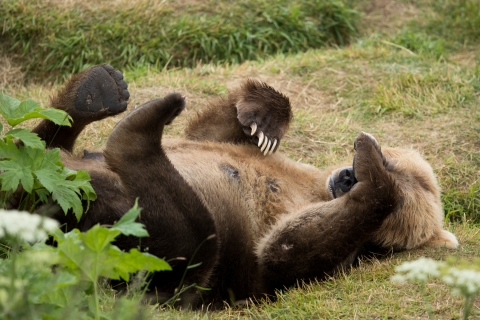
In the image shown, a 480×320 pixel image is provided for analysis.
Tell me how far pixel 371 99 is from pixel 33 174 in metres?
5.23

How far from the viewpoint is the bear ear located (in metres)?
5.21

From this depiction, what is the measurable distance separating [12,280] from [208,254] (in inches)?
70.3

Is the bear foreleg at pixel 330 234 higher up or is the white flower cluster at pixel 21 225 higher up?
the white flower cluster at pixel 21 225

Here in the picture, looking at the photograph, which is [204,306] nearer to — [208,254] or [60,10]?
[208,254]

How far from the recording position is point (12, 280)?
2.56m

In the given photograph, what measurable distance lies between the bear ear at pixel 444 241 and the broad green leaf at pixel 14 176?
9.62ft

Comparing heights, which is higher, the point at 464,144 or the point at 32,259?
the point at 32,259

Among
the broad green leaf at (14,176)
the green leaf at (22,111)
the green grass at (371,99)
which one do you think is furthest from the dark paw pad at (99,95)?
the green grass at (371,99)

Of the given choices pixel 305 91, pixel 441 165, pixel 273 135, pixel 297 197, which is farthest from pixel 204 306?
pixel 305 91

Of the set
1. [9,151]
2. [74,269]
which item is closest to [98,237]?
[74,269]

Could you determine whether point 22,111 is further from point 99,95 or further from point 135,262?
point 135,262

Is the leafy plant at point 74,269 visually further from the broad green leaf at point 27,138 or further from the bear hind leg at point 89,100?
the bear hind leg at point 89,100

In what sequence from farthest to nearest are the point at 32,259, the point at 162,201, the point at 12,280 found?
the point at 162,201, the point at 32,259, the point at 12,280

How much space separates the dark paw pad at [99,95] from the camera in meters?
5.17
